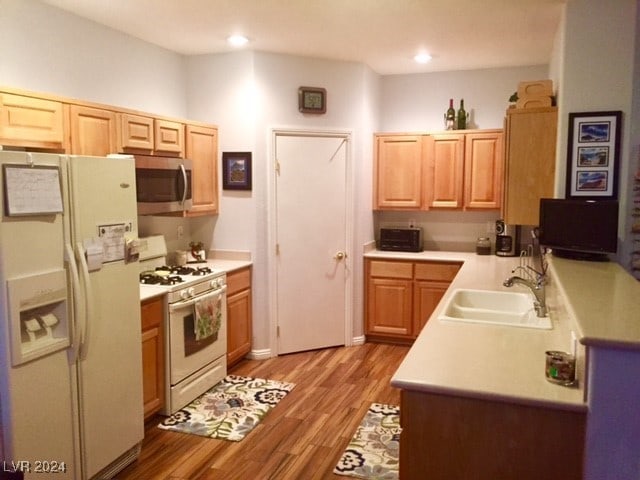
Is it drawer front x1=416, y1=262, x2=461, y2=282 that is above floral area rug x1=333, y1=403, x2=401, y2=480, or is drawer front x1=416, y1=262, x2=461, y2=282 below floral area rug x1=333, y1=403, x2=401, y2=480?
above

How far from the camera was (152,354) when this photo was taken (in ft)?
10.7

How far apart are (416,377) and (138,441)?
187 centimetres

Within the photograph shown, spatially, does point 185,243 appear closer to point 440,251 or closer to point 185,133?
point 185,133

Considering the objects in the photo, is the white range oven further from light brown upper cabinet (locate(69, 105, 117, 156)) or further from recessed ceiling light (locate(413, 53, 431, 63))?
recessed ceiling light (locate(413, 53, 431, 63))

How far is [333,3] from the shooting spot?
10.5 feet

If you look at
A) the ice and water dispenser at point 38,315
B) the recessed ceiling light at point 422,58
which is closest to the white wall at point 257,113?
the recessed ceiling light at point 422,58

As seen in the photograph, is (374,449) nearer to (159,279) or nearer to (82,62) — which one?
(159,279)

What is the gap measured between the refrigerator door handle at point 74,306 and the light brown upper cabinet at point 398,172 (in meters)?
3.34

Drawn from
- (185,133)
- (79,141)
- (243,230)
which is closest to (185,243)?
(243,230)

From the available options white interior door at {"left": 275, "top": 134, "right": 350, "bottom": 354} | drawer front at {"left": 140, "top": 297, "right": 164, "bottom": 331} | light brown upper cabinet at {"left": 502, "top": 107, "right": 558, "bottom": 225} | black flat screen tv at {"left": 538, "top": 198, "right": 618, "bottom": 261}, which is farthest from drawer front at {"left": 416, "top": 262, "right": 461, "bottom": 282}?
drawer front at {"left": 140, "top": 297, "right": 164, "bottom": 331}

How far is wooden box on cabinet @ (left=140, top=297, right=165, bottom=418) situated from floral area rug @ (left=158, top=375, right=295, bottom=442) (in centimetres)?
19

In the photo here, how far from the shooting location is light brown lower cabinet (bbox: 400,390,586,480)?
1692mm

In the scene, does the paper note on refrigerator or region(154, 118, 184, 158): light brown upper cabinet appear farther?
region(154, 118, 184, 158): light brown upper cabinet

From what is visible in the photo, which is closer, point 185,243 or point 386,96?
point 185,243
